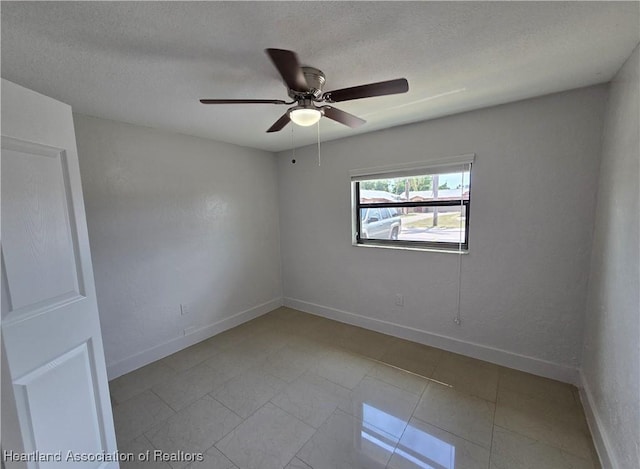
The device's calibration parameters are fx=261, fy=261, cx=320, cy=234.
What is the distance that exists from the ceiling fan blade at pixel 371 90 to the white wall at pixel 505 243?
1.40 meters

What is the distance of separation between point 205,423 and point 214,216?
205cm

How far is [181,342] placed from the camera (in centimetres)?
282

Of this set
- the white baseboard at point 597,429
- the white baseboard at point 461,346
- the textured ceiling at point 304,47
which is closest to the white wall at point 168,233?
the textured ceiling at point 304,47

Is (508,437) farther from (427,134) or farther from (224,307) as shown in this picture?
(224,307)

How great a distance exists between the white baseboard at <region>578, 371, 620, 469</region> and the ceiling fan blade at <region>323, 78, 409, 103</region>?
218cm

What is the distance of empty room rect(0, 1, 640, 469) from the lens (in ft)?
3.73

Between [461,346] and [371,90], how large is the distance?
2461 millimetres

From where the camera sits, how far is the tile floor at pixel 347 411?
5.10 feet

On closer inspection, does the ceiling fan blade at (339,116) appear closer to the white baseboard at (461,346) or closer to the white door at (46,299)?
the white door at (46,299)

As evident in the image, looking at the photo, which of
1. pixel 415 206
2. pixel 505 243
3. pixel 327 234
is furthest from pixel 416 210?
pixel 327 234

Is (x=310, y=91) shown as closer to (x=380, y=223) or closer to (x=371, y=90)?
(x=371, y=90)

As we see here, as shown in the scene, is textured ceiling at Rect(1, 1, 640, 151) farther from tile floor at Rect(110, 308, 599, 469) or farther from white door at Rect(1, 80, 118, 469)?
tile floor at Rect(110, 308, 599, 469)

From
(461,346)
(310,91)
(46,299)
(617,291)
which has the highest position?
(310,91)

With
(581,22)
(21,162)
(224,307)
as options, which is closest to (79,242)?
(21,162)
